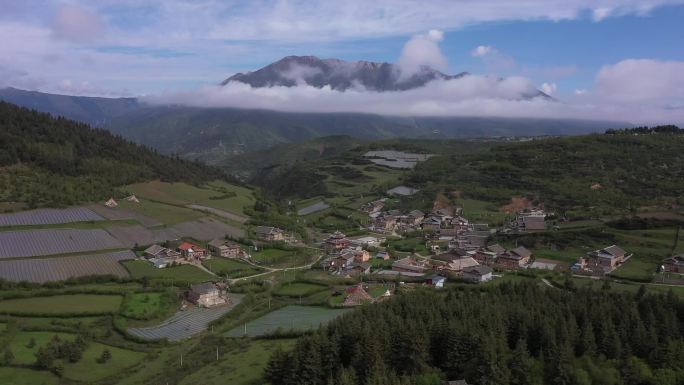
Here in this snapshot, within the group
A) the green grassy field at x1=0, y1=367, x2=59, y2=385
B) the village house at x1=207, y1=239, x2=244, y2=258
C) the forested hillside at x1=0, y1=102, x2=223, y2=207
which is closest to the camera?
the green grassy field at x1=0, y1=367, x2=59, y2=385

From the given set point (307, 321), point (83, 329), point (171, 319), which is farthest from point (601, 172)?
point (83, 329)

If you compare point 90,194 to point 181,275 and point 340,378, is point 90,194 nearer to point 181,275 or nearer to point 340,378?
point 181,275

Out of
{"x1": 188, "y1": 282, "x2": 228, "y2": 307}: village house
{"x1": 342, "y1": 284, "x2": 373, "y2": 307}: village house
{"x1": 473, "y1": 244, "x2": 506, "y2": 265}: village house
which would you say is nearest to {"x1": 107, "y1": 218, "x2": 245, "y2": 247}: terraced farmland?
{"x1": 188, "y1": 282, "x2": 228, "y2": 307}: village house

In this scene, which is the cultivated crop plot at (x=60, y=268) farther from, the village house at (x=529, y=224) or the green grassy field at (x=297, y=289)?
the village house at (x=529, y=224)

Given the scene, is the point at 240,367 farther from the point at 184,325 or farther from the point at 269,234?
the point at 269,234

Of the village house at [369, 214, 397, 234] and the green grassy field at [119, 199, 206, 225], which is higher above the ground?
the green grassy field at [119, 199, 206, 225]

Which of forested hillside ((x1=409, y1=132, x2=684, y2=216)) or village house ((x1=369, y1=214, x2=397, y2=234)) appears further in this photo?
village house ((x1=369, y1=214, x2=397, y2=234))

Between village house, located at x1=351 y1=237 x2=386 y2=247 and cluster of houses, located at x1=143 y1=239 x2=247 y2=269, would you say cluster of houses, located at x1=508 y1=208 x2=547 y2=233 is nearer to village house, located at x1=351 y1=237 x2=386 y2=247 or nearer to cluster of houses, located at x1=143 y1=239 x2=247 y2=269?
village house, located at x1=351 y1=237 x2=386 y2=247
